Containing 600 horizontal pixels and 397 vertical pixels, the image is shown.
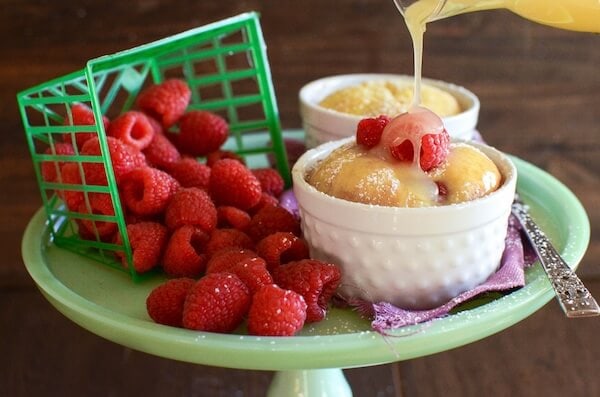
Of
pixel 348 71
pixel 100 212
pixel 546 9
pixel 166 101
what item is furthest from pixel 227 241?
pixel 348 71

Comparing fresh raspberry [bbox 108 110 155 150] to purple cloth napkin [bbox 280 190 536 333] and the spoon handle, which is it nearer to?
purple cloth napkin [bbox 280 190 536 333]

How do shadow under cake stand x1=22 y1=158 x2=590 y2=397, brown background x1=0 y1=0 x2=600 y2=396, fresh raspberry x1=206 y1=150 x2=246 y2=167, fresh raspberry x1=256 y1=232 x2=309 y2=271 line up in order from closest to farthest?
shadow under cake stand x1=22 y1=158 x2=590 y2=397
fresh raspberry x1=256 y1=232 x2=309 y2=271
fresh raspberry x1=206 y1=150 x2=246 y2=167
brown background x1=0 y1=0 x2=600 y2=396

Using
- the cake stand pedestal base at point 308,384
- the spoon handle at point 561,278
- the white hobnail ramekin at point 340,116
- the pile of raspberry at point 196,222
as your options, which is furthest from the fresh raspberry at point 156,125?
the spoon handle at point 561,278

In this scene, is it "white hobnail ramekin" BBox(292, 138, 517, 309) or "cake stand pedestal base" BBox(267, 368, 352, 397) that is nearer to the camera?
"white hobnail ramekin" BBox(292, 138, 517, 309)

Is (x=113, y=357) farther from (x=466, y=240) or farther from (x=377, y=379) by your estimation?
(x=466, y=240)

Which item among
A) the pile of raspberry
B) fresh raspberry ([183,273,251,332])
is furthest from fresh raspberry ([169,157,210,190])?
fresh raspberry ([183,273,251,332])

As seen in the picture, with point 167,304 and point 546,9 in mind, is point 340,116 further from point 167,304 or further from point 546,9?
point 167,304

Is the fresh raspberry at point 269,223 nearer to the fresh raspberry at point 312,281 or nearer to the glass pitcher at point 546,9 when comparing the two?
the fresh raspberry at point 312,281
